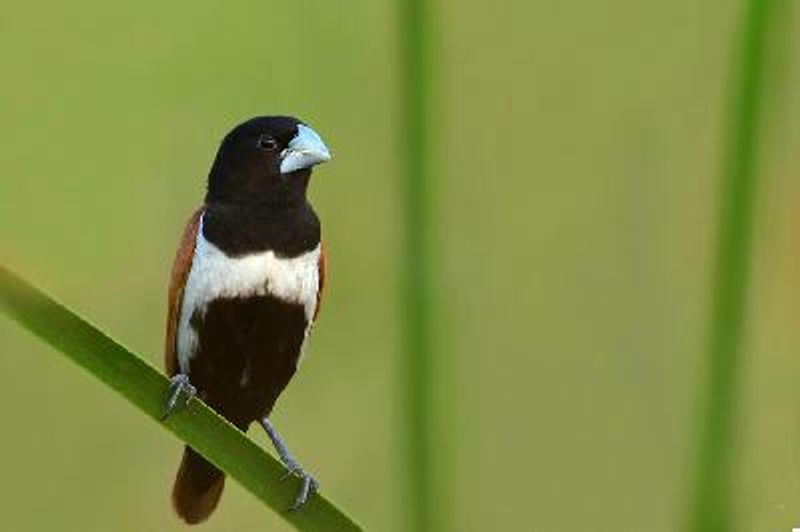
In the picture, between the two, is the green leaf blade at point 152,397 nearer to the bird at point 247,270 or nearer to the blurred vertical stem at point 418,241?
the blurred vertical stem at point 418,241

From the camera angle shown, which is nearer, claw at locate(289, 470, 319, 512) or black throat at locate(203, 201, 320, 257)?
claw at locate(289, 470, 319, 512)

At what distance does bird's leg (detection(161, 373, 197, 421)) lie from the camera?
699 mm

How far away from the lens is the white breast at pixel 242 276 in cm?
109

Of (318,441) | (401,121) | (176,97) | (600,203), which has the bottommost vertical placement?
(318,441)

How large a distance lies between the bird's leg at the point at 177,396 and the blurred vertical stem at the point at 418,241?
10 cm

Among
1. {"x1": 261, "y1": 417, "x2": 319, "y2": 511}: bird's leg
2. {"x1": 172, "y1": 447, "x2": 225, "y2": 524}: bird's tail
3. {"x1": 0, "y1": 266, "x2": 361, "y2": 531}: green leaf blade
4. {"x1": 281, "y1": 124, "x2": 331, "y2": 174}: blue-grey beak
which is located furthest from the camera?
{"x1": 172, "y1": 447, "x2": 225, "y2": 524}: bird's tail

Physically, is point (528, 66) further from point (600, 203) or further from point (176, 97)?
point (176, 97)

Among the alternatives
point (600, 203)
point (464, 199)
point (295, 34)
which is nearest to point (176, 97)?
Result: point (295, 34)

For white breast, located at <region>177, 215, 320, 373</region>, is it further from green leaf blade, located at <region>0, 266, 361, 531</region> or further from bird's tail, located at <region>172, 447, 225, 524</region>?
green leaf blade, located at <region>0, 266, 361, 531</region>

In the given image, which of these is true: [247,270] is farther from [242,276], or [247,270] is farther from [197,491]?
[197,491]

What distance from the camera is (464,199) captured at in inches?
52.2

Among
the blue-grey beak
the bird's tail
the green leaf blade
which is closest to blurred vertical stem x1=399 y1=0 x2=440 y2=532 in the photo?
the green leaf blade

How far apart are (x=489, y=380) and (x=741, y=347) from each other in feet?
2.07

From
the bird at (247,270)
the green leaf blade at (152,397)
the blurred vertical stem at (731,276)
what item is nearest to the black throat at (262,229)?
the bird at (247,270)
